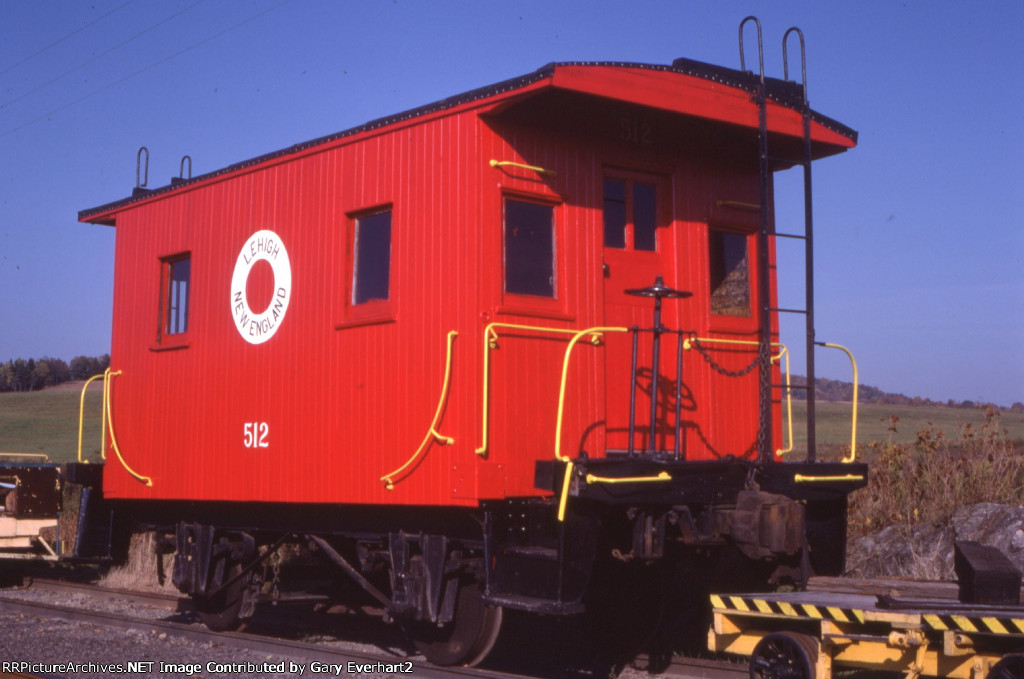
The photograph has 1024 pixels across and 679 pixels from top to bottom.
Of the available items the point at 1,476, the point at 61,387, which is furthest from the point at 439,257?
the point at 61,387

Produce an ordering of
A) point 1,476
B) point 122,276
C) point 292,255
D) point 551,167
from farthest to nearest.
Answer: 1. point 1,476
2. point 122,276
3. point 292,255
4. point 551,167

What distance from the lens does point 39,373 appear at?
54.3 meters

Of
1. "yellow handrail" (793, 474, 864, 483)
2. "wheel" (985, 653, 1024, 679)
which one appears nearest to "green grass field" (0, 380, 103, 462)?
"yellow handrail" (793, 474, 864, 483)

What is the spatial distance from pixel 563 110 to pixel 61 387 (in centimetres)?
5212

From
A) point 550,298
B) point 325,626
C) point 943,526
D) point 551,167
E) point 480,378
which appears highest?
point 551,167

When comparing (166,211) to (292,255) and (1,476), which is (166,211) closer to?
(292,255)

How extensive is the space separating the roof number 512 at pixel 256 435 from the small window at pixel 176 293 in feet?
5.06

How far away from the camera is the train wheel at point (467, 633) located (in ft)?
24.3

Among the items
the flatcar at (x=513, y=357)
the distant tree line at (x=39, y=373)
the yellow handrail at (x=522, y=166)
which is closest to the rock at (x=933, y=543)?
the flatcar at (x=513, y=357)

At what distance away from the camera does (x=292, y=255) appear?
8633 millimetres

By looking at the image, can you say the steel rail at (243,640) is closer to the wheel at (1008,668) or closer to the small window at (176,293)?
the small window at (176,293)

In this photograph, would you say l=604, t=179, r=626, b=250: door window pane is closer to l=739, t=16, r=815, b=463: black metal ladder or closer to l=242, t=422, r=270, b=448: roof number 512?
l=739, t=16, r=815, b=463: black metal ladder

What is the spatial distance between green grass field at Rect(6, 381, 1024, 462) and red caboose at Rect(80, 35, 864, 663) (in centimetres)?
1842

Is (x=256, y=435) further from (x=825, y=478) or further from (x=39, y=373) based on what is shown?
(x=39, y=373)
